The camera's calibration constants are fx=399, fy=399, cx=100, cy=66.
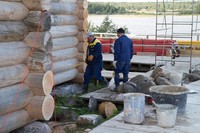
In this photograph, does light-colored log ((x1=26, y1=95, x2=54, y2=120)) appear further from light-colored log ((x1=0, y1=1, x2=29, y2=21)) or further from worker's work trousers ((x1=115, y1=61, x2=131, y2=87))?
worker's work trousers ((x1=115, y1=61, x2=131, y2=87))

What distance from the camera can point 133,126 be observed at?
20.8 feet

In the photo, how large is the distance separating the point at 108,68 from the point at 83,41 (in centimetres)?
550

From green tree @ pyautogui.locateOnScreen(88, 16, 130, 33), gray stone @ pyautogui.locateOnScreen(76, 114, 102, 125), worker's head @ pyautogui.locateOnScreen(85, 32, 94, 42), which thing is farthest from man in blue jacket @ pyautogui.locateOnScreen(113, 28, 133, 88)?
green tree @ pyautogui.locateOnScreen(88, 16, 130, 33)

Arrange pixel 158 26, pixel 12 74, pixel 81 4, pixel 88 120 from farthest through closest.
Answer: pixel 158 26, pixel 81 4, pixel 88 120, pixel 12 74

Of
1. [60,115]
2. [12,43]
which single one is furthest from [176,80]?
[12,43]

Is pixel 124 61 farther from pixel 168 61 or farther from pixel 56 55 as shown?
pixel 168 61

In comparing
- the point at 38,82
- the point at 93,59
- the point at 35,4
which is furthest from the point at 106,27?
the point at 38,82

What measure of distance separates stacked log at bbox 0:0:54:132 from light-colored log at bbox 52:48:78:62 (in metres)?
3.39

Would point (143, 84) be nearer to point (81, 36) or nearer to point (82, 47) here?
point (82, 47)

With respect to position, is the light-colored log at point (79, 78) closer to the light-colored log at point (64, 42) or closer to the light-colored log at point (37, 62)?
the light-colored log at point (64, 42)

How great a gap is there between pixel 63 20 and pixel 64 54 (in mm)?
925

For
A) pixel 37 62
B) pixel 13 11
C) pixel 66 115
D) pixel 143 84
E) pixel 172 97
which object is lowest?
pixel 66 115

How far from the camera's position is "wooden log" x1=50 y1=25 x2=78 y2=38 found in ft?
33.5

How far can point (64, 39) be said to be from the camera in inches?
429
